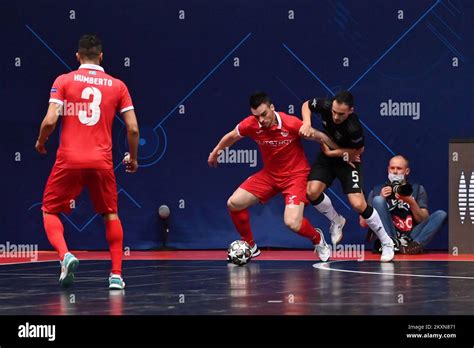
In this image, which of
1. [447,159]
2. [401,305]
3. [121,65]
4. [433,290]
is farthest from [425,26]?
[401,305]

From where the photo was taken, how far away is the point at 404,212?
12117 millimetres

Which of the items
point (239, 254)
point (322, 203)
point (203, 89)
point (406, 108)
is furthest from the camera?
point (203, 89)

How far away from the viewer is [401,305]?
6793 mm

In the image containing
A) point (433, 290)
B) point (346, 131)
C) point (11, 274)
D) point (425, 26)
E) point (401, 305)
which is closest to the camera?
point (401, 305)

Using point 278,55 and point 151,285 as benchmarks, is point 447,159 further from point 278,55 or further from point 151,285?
point 151,285

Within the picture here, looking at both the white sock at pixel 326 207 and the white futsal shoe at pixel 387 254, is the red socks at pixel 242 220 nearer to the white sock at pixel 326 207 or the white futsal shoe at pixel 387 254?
the white sock at pixel 326 207

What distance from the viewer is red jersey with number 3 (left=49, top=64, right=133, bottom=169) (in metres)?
7.92

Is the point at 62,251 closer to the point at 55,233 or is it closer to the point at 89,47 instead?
the point at 55,233

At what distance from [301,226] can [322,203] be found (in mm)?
417

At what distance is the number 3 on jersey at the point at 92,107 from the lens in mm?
7932

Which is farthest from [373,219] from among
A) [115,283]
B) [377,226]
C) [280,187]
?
[115,283]

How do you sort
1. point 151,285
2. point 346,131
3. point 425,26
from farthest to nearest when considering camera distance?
point 425,26 → point 346,131 → point 151,285

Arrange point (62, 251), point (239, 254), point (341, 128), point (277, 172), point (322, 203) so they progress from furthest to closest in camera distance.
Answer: point (322, 203), point (277, 172), point (341, 128), point (239, 254), point (62, 251)

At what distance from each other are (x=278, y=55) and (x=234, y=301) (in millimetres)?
6221
